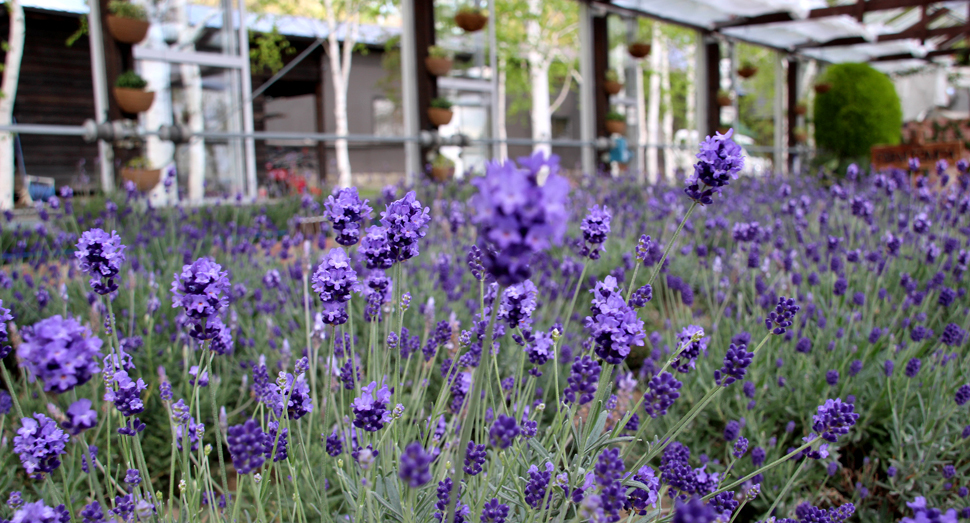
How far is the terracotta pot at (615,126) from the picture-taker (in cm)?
977

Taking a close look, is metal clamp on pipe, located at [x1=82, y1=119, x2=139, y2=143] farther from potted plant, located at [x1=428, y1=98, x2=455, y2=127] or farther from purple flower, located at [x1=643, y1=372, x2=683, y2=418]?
purple flower, located at [x1=643, y1=372, x2=683, y2=418]

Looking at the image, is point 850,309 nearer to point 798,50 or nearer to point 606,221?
point 606,221

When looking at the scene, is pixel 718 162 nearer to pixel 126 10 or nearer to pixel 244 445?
pixel 244 445

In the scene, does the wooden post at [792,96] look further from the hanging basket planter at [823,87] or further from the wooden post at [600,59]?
the wooden post at [600,59]

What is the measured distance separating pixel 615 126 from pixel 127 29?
6539 mm

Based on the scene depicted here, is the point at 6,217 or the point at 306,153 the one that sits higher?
the point at 306,153

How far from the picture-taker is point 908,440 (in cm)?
162

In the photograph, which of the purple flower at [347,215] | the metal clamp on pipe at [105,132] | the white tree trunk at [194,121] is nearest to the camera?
the purple flower at [347,215]

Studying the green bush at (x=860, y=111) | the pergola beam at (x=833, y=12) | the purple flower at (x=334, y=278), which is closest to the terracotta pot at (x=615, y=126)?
the pergola beam at (x=833, y=12)

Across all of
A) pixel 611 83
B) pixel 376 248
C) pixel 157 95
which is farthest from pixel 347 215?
pixel 611 83

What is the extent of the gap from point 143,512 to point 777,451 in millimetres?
1556

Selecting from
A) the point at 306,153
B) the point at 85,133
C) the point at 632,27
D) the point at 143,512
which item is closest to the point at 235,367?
the point at 143,512

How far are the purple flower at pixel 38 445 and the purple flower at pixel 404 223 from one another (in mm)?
546

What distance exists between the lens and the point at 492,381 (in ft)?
5.59
